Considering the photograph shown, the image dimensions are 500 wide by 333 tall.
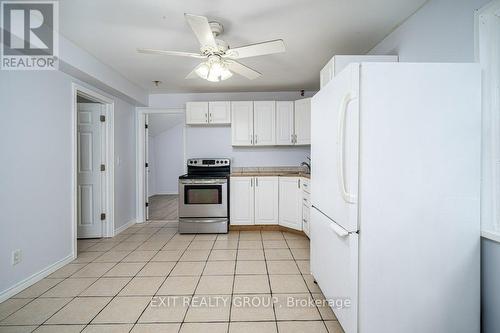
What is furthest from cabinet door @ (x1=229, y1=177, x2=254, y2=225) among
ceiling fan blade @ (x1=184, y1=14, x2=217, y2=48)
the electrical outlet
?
the electrical outlet

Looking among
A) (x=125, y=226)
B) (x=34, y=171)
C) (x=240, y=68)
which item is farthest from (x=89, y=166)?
(x=240, y=68)

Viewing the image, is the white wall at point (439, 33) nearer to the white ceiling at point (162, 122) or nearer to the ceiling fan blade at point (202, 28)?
the ceiling fan blade at point (202, 28)

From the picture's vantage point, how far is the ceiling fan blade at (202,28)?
4.99 feet

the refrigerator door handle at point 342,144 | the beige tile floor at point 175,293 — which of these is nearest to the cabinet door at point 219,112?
the beige tile floor at point 175,293

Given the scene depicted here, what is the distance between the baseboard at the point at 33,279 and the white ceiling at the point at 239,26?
7.69 ft

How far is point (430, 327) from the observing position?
1.26 meters

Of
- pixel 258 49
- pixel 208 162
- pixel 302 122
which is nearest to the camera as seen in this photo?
pixel 258 49

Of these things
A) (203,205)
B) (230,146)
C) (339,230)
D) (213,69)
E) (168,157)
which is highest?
(213,69)

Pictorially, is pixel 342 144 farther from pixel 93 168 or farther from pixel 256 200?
pixel 93 168

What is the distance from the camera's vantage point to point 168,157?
733cm

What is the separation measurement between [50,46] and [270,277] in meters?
3.07

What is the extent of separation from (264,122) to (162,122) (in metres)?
3.75

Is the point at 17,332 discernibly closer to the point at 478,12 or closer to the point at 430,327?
the point at 430,327

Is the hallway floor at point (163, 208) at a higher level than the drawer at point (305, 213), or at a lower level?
lower
